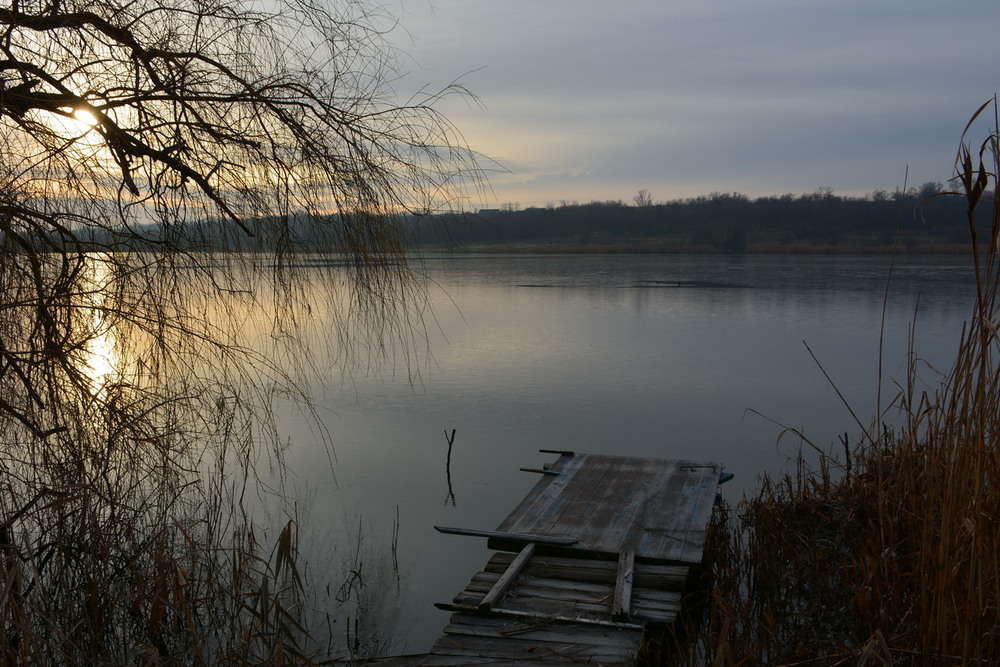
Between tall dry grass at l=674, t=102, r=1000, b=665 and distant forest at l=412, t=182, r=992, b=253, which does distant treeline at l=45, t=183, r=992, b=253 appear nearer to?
distant forest at l=412, t=182, r=992, b=253

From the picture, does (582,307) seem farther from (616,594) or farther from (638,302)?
(616,594)

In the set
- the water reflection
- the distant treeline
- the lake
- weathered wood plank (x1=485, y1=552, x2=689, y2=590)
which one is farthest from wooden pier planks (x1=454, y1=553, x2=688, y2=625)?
the distant treeline

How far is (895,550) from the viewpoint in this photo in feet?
10.8

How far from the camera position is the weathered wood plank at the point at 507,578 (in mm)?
2906

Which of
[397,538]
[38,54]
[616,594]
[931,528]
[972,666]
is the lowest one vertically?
[397,538]

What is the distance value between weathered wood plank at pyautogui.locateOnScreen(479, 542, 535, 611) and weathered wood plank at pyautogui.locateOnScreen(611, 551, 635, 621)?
0.40 metres

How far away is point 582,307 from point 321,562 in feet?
35.7

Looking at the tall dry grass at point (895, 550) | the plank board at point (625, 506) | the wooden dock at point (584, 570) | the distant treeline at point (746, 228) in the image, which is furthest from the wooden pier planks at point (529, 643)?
the distant treeline at point (746, 228)

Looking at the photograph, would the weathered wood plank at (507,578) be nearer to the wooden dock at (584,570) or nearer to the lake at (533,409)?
the wooden dock at (584,570)

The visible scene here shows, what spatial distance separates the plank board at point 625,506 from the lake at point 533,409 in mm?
410

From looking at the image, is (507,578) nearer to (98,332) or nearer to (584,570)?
(584,570)

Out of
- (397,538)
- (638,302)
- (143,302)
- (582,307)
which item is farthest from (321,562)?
(638,302)

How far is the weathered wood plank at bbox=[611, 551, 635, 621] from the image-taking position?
2795 mm

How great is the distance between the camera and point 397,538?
4289 mm
